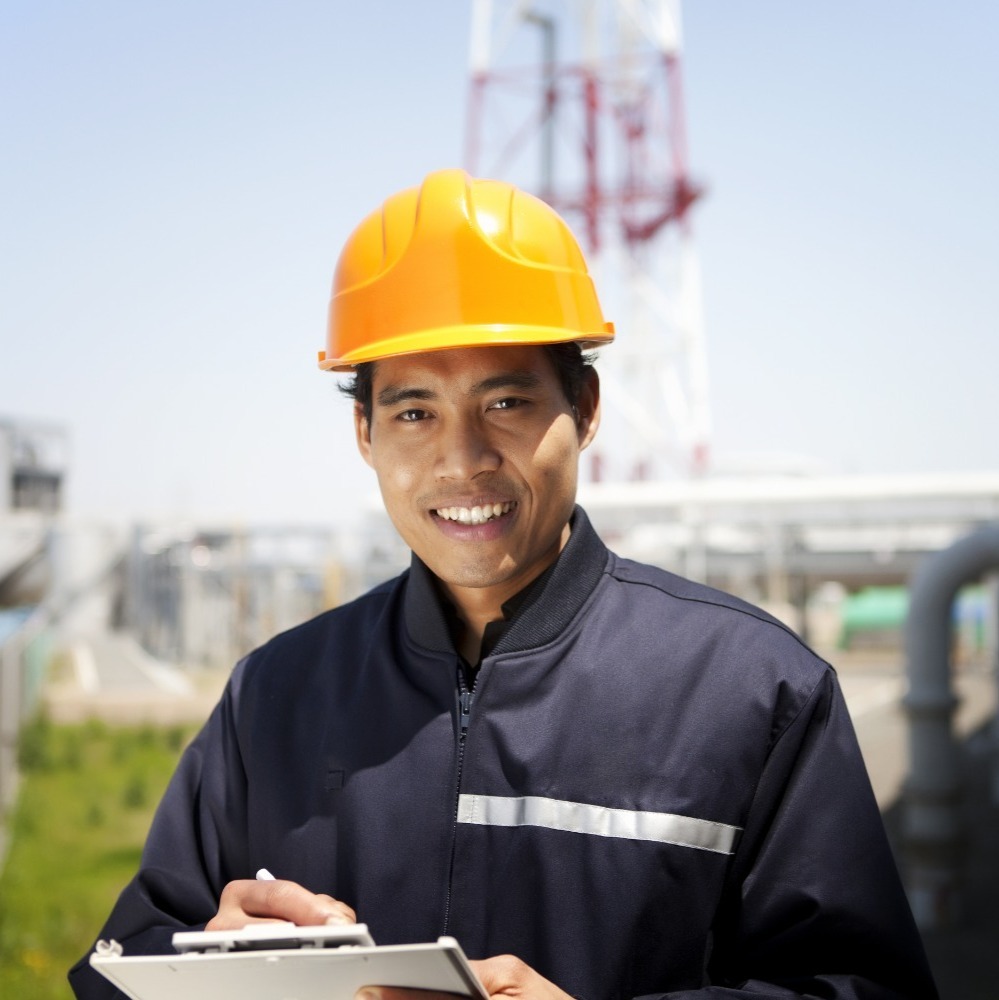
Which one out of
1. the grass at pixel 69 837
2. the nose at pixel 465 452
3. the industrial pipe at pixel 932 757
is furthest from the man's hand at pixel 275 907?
the industrial pipe at pixel 932 757

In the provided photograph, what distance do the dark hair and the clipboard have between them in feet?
2.35

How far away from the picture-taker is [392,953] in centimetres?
103

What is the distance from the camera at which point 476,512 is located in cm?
142

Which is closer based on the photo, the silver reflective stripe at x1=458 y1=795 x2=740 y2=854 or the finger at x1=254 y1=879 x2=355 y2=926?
the finger at x1=254 y1=879 x2=355 y2=926

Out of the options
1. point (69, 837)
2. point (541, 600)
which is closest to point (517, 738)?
point (541, 600)

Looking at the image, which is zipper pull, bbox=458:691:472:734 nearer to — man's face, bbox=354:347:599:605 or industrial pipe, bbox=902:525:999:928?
man's face, bbox=354:347:599:605

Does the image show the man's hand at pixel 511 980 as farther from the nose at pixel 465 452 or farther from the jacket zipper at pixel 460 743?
the nose at pixel 465 452

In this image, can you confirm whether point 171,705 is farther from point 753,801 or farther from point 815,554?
point 753,801

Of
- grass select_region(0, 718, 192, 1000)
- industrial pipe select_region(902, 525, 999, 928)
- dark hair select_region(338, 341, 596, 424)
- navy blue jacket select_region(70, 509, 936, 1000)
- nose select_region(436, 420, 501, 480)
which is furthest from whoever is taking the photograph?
grass select_region(0, 718, 192, 1000)

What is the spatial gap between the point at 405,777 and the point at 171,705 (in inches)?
301

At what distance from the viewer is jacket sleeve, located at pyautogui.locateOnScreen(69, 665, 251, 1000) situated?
1.46 metres

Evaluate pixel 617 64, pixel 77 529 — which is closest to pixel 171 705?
pixel 77 529

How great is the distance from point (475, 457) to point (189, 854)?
675mm

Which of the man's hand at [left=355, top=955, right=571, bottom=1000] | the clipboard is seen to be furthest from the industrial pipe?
the clipboard
